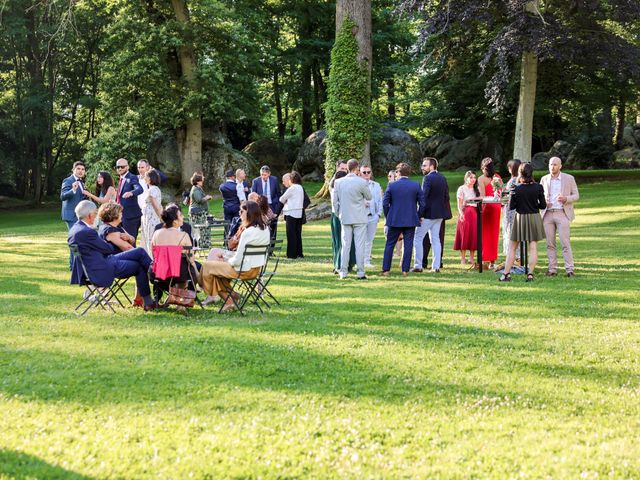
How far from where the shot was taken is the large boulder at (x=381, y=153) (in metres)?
32.7

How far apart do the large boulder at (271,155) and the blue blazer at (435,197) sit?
24.5m

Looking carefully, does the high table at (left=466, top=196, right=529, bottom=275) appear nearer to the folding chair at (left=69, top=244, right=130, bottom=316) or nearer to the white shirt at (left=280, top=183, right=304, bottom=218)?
the white shirt at (left=280, top=183, right=304, bottom=218)

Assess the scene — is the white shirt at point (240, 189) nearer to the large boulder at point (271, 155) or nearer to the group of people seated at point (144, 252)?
the group of people seated at point (144, 252)

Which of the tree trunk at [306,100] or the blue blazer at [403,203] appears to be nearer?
the blue blazer at [403,203]

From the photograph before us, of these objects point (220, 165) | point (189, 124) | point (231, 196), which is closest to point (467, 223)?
point (231, 196)

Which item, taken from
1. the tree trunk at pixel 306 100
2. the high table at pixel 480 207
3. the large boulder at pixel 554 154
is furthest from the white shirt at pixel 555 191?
the tree trunk at pixel 306 100

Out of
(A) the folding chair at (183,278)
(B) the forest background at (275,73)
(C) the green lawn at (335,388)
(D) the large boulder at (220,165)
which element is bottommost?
(C) the green lawn at (335,388)

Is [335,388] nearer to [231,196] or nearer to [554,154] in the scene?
[231,196]

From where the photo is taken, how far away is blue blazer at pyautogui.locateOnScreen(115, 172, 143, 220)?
12492 mm

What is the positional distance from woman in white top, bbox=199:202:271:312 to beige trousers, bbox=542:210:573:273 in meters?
5.13

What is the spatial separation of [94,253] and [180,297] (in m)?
1.19

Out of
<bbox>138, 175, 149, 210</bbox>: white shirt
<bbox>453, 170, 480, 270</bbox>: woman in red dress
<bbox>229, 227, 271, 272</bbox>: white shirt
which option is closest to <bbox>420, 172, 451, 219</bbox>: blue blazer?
<bbox>453, 170, 480, 270</bbox>: woman in red dress

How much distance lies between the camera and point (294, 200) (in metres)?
15.3

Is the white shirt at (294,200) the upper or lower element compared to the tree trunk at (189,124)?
lower
